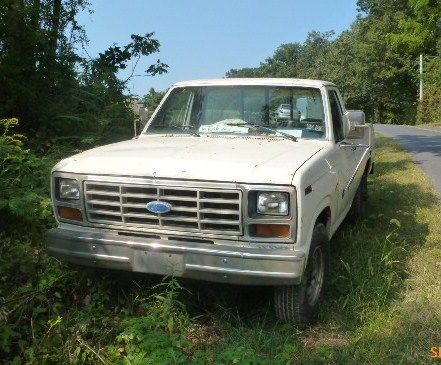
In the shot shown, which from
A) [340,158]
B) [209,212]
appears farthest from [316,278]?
[340,158]

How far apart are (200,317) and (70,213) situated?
1.23 meters

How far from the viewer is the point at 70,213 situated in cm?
388

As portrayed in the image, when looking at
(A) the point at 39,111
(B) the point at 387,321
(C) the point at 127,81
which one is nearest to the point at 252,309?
(B) the point at 387,321

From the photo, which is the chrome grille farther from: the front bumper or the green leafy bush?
the green leafy bush

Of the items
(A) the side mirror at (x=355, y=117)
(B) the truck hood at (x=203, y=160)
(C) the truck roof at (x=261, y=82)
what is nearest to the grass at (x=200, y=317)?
(B) the truck hood at (x=203, y=160)

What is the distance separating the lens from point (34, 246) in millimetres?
5012

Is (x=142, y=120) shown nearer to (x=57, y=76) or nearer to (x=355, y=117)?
(x=355, y=117)

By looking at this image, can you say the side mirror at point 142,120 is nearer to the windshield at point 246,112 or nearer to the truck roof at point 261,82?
the windshield at point 246,112

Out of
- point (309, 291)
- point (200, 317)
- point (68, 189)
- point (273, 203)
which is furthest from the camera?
point (200, 317)

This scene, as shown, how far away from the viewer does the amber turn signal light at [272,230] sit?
11.2 feet

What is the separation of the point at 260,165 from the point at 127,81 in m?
7.05

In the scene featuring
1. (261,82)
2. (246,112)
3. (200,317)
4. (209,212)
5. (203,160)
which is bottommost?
(200,317)

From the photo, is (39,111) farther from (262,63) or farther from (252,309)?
(262,63)

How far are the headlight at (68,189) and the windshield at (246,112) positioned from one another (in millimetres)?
1434
